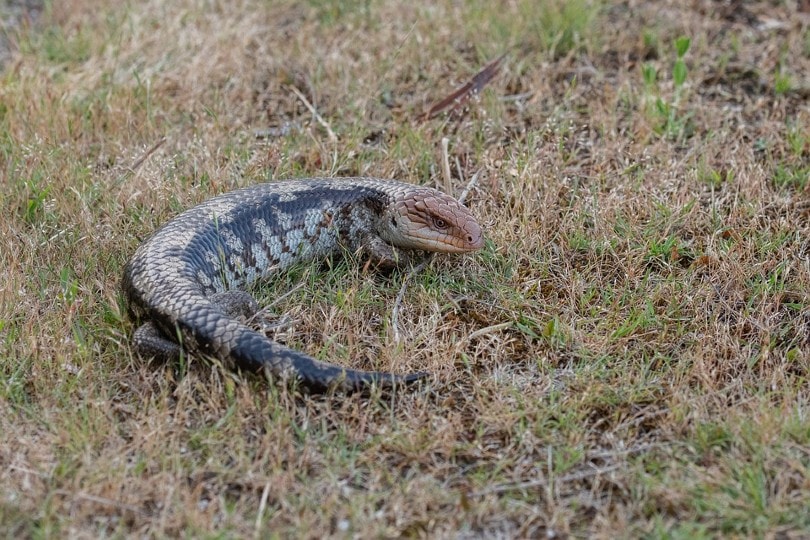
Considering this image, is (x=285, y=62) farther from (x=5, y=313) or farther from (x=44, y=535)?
(x=44, y=535)

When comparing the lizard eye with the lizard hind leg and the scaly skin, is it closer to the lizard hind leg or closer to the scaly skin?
the scaly skin

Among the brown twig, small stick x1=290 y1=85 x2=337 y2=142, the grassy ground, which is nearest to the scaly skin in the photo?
the grassy ground

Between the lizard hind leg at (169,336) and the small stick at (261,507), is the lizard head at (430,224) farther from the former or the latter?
the small stick at (261,507)

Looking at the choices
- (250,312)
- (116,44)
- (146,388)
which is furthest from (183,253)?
(116,44)

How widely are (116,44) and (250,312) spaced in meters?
3.52

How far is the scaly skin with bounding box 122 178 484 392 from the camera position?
13.4ft

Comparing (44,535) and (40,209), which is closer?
(44,535)

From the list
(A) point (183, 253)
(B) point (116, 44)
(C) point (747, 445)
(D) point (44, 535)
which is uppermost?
(B) point (116, 44)

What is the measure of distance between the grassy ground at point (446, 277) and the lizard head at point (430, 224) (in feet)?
0.57

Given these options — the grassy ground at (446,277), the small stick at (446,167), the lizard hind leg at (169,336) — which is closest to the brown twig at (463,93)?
the grassy ground at (446,277)

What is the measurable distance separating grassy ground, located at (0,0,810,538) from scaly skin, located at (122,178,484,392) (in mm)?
119

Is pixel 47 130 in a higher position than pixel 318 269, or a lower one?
higher

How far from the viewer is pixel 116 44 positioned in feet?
23.5

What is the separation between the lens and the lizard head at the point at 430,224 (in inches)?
196
